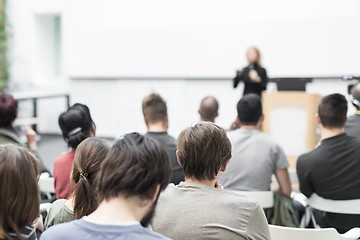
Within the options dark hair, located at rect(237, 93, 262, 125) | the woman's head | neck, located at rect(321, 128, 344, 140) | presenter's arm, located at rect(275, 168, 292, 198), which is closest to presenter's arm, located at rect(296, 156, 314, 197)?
presenter's arm, located at rect(275, 168, 292, 198)

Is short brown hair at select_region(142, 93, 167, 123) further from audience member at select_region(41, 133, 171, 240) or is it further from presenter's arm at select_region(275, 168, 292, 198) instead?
audience member at select_region(41, 133, 171, 240)

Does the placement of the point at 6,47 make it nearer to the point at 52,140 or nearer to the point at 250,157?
the point at 52,140

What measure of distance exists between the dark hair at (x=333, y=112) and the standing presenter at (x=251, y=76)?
2536mm

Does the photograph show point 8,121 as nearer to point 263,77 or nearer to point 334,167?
point 334,167

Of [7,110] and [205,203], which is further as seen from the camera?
[7,110]

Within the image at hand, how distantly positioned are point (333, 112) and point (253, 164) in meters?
0.57

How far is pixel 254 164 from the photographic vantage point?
255 cm

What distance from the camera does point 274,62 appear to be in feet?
21.1

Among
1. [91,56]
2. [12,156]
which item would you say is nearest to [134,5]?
[91,56]

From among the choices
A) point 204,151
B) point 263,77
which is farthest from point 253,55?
point 204,151

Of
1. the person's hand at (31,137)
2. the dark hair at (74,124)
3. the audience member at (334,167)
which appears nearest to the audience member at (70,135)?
the dark hair at (74,124)

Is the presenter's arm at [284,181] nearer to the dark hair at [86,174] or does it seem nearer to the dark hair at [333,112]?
the dark hair at [333,112]

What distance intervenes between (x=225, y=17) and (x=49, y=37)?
13.3 feet

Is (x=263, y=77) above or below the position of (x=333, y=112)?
above
